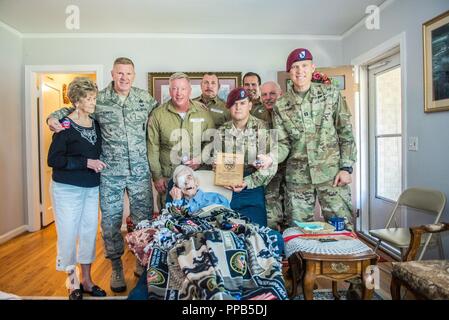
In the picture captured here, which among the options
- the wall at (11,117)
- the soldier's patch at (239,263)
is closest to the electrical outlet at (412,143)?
the soldier's patch at (239,263)

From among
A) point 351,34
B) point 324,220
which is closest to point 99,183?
point 324,220

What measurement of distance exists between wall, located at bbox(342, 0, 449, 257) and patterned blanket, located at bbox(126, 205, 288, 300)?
656mm

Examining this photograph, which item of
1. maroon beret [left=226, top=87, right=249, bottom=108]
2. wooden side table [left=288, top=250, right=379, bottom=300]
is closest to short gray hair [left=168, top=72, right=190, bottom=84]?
maroon beret [left=226, top=87, right=249, bottom=108]

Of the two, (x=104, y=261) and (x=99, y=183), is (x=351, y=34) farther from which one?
(x=104, y=261)

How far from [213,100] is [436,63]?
0.92 m

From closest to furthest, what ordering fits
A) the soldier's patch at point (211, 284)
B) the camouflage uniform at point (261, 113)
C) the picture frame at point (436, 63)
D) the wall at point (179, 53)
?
the soldier's patch at point (211, 284), the picture frame at point (436, 63), the wall at point (179, 53), the camouflage uniform at point (261, 113)

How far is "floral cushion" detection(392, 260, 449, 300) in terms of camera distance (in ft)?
3.40

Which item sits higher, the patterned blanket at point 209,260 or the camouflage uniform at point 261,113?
the camouflage uniform at point 261,113

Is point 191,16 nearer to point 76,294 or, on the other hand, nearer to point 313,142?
point 313,142

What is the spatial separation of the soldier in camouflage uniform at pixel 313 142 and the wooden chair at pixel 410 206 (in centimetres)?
15

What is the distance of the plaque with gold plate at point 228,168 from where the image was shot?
4.58 feet

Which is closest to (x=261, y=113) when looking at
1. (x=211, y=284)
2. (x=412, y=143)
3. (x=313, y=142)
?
(x=313, y=142)

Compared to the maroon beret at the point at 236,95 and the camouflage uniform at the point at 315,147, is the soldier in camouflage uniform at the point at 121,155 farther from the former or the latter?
the camouflage uniform at the point at 315,147

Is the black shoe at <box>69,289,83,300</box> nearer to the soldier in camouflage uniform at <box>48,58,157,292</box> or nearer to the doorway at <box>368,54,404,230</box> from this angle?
the soldier in camouflage uniform at <box>48,58,157,292</box>
